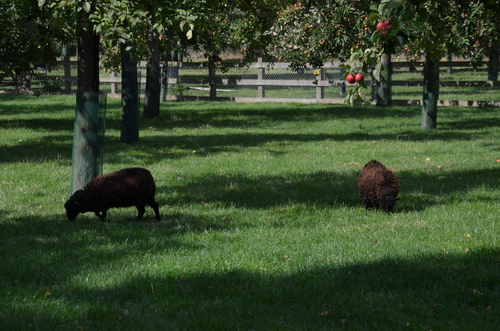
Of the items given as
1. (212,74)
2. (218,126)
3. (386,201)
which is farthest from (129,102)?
(212,74)

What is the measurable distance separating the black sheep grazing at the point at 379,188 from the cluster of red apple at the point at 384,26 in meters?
4.61

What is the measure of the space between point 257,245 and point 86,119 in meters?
3.24

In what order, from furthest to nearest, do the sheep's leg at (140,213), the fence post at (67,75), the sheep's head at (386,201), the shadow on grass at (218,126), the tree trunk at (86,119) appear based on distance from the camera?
the fence post at (67,75)
the shadow on grass at (218,126)
the tree trunk at (86,119)
the sheep's head at (386,201)
the sheep's leg at (140,213)

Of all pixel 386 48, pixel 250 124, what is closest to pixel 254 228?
pixel 386 48

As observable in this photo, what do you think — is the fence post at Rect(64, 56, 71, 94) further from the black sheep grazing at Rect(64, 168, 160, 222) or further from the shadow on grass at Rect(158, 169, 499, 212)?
the black sheep grazing at Rect(64, 168, 160, 222)

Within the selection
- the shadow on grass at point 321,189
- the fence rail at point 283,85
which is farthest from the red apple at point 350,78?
the fence rail at point 283,85

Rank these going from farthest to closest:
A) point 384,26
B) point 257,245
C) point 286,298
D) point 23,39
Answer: point 23,39
point 257,245
point 286,298
point 384,26

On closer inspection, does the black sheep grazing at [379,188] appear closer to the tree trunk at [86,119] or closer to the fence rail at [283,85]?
the tree trunk at [86,119]

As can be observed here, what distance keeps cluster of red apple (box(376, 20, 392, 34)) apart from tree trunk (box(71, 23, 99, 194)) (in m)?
5.42

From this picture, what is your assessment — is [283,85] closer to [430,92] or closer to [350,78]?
[430,92]

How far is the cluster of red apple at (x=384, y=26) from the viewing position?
396cm

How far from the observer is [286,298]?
5270 millimetres

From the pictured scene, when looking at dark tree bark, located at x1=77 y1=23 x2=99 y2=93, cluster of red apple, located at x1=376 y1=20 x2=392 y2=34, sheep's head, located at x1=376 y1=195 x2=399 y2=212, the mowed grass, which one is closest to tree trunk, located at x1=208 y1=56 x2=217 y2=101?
the mowed grass

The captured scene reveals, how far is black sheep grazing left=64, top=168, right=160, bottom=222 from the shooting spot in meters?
7.59
